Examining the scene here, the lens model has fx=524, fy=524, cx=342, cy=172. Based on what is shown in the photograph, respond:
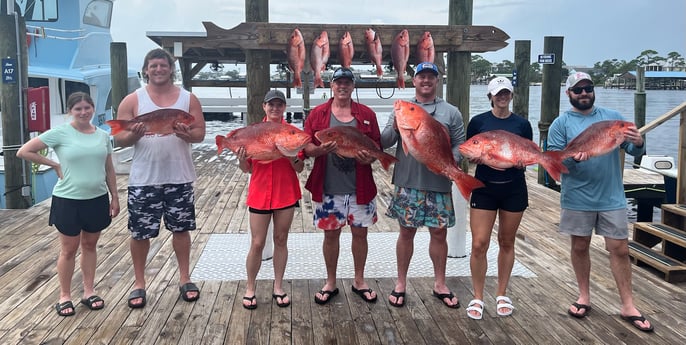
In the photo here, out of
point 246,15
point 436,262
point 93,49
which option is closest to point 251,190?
point 436,262

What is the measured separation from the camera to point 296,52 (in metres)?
4.23

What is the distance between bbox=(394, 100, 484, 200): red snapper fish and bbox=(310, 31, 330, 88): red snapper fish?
127 centimetres

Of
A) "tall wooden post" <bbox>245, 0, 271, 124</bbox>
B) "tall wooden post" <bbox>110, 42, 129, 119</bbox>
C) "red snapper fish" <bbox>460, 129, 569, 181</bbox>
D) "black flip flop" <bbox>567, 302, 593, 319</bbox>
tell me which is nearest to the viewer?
"red snapper fish" <bbox>460, 129, 569, 181</bbox>

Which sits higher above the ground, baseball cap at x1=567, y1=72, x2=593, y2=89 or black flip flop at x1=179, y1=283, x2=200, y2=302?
baseball cap at x1=567, y1=72, x2=593, y2=89

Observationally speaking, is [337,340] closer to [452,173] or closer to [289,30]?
[452,173]

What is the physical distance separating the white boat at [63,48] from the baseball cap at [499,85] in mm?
11669

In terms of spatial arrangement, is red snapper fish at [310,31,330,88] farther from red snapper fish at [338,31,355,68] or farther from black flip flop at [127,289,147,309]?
black flip flop at [127,289,147,309]

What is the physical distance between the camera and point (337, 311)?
3.62 metres

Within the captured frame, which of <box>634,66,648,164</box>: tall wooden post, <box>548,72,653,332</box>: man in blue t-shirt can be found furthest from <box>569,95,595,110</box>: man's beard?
<box>634,66,648,164</box>: tall wooden post

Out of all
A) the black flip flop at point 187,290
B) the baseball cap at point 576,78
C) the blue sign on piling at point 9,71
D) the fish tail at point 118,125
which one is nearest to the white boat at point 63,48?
the blue sign on piling at point 9,71

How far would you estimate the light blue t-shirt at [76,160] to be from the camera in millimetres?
3379

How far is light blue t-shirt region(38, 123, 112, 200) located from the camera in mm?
3379

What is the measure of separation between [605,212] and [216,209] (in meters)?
4.89

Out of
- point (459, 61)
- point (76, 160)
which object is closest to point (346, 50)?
point (459, 61)
